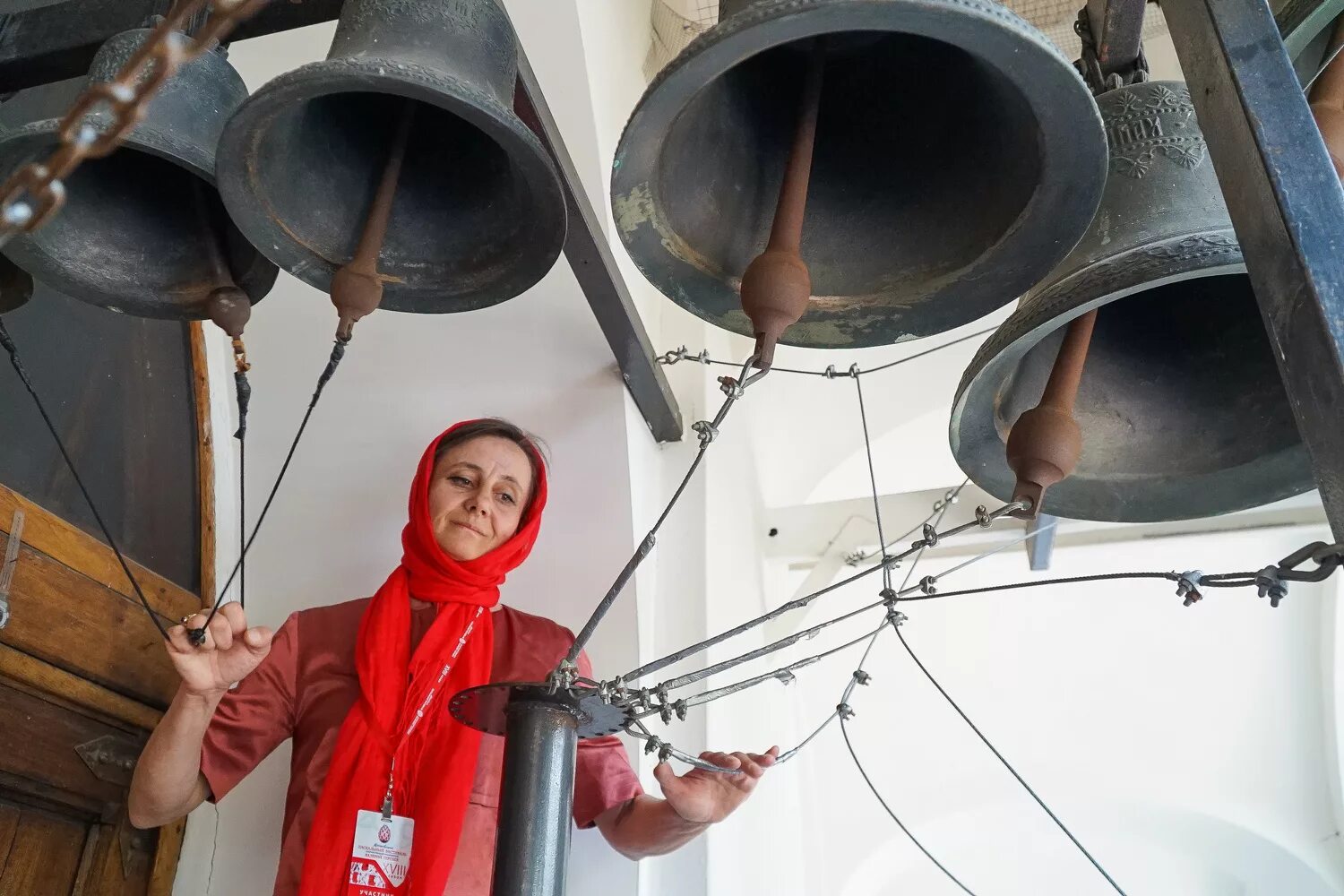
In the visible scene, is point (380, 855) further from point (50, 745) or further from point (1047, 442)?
point (1047, 442)

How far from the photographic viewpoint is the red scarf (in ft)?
4.22

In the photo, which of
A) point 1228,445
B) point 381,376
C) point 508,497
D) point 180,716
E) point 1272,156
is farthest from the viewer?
point 381,376

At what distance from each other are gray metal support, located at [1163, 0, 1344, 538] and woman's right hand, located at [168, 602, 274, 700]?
0.98 m

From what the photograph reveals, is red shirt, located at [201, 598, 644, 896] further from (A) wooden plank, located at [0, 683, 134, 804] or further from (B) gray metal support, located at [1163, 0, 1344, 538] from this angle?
(B) gray metal support, located at [1163, 0, 1344, 538]

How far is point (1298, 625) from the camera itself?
356 cm

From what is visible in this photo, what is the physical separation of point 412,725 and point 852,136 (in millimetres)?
979

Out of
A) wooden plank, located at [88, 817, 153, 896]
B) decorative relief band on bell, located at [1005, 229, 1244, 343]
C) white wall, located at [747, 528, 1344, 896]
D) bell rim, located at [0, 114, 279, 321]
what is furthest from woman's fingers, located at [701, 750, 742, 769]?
white wall, located at [747, 528, 1344, 896]

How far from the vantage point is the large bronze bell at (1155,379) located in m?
0.87

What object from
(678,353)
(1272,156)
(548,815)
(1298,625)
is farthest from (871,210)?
(1298,625)

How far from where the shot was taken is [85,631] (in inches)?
58.3

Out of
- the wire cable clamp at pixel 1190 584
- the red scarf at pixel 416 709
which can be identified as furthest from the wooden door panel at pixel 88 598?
the wire cable clamp at pixel 1190 584

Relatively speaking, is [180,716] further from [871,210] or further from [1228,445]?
[1228,445]

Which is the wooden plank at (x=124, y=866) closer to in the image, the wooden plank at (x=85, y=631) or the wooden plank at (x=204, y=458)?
the wooden plank at (x=85, y=631)

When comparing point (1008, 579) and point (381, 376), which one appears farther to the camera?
point (1008, 579)
